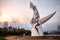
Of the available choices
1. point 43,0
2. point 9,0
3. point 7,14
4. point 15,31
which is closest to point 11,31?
point 15,31

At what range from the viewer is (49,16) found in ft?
12.6

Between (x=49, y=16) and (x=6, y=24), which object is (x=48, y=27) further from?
(x=6, y=24)

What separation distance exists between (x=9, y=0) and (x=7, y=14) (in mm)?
269

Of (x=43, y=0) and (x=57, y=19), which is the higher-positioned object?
(x=43, y=0)

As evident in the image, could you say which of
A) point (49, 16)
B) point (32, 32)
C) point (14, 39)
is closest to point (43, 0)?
Answer: point (49, 16)

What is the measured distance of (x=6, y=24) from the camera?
12.9 feet

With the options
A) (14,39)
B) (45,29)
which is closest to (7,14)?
(14,39)

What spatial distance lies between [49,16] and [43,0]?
328 mm

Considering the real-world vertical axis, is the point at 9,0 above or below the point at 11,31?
above

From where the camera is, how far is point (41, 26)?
12.6ft

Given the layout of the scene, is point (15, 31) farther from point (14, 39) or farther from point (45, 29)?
point (45, 29)

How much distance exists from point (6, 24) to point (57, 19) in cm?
94

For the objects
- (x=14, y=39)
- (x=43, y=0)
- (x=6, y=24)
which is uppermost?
(x=43, y=0)

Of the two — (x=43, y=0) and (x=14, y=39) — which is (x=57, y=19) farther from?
(x=14, y=39)
